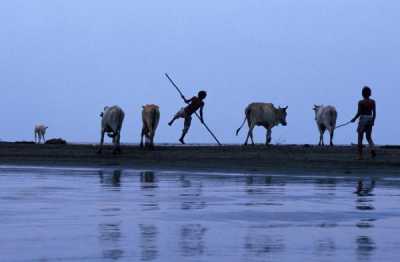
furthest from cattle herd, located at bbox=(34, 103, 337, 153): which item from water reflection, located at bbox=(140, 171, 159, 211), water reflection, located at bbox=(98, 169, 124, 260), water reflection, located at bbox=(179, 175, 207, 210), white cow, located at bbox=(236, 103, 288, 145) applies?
water reflection, located at bbox=(98, 169, 124, 260)

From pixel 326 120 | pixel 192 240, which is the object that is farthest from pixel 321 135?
pixel 192 240

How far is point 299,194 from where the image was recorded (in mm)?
16109

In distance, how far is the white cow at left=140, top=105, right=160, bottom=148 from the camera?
3769 centimetres

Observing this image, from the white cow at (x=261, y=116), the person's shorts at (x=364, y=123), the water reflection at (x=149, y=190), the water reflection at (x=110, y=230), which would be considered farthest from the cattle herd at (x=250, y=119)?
the water reflection at (x=110, y=230)

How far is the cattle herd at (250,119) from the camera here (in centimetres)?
3484

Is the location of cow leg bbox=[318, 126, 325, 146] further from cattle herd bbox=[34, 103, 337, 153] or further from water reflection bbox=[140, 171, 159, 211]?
water reflection bbox=[140, 171, 159, 211]

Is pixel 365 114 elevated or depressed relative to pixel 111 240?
elevated

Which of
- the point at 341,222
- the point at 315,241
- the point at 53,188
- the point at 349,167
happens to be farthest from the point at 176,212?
the point at 349,167

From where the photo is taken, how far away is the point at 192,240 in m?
9.48

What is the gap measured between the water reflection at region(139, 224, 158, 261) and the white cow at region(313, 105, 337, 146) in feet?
103

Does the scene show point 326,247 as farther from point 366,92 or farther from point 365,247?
point 366,92

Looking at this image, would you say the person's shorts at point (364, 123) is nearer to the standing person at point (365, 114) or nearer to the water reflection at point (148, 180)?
the standing person at point (365, 114)

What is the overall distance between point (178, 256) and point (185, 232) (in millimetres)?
1782

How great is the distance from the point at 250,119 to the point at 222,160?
490 inches
